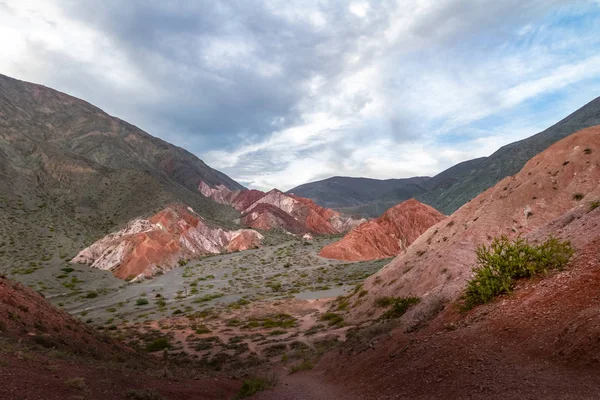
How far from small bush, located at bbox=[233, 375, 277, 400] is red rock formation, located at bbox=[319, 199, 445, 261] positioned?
225 feet

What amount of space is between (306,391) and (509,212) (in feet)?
70.3

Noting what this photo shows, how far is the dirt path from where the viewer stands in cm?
1104

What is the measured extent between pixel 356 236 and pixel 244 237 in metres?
36.8

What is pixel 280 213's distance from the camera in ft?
479

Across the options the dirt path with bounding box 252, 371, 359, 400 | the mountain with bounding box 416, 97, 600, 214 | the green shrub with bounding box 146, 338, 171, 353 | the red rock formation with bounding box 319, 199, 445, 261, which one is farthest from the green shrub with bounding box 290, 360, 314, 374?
the mountain with bounding box 416, 97, 600, 214

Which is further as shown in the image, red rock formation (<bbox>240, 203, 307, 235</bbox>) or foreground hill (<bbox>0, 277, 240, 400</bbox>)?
red rock formation (<bbox>240, 203, 307, 235</bbox>)

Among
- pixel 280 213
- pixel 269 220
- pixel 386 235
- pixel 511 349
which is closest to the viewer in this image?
pixel 511 349

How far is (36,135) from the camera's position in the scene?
13388 cm

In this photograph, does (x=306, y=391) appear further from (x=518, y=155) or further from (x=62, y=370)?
(x=518, y=155)

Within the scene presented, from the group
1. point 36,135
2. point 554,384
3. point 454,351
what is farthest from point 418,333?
point 36,135

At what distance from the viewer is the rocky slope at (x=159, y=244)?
7150 centimetres

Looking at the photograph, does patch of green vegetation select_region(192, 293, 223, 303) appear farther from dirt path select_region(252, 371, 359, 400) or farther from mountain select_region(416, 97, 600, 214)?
mountain select_region(416, 97, 600, 214)

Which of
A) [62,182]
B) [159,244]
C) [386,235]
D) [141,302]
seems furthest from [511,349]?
[62,182]

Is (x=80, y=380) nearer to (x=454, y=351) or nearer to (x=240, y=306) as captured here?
(x=454, y=351)
